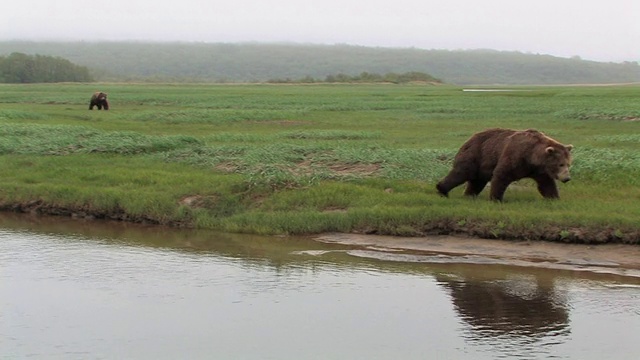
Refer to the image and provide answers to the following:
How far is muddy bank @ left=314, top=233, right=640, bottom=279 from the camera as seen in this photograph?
1377 cm

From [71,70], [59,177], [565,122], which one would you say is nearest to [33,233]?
[59,177]

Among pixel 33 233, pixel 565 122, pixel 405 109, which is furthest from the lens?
pixel 405 109

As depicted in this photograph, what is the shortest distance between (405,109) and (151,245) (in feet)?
95.5

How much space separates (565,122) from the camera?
1276 inches

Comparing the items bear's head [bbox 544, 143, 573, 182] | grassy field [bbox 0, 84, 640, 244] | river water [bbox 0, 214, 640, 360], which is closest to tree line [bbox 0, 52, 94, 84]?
grassy field [bbox 0, 84, 640, 244]

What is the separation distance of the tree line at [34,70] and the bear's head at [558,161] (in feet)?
337

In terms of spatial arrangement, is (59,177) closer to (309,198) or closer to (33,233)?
(33,233)

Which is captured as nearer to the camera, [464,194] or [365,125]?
[464,194]

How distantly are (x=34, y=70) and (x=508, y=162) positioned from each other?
105710mm

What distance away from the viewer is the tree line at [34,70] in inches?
4390

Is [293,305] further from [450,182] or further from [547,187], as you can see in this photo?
[547,187]

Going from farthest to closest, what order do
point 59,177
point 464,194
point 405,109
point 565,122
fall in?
point 405,109, point 565,122, point 59,177, point 464,194

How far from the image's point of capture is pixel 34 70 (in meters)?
114

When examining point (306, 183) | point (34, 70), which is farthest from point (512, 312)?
point (34, 70)
